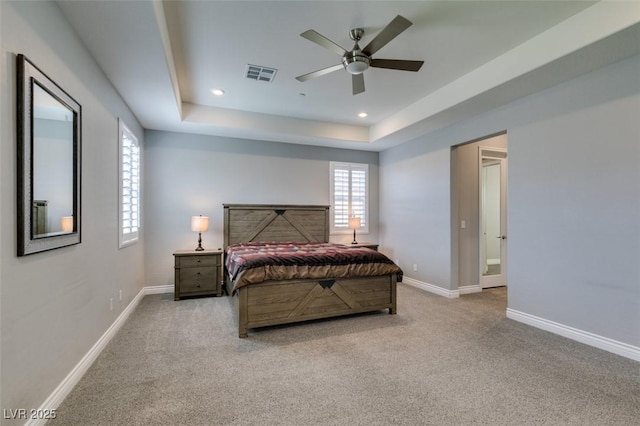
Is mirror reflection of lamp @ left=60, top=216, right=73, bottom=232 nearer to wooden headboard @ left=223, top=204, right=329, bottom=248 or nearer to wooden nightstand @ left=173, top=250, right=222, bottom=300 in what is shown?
wooden nightstand @ left=173, top=250, right=222, bottom=300

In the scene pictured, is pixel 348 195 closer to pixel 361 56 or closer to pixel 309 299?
pixel 309 299

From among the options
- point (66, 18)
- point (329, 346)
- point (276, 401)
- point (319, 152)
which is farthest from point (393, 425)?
point (319, 152)

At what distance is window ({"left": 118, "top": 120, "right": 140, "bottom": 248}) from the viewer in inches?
133

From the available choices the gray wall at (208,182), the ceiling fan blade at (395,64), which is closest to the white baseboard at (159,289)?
the gray wall at (208,182)

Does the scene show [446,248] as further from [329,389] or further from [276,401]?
[276,401]

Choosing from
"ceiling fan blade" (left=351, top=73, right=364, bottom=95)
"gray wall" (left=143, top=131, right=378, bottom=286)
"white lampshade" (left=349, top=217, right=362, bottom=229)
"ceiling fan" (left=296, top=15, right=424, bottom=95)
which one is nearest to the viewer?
"ceiling fan" (left=296, top=15, right=424, bottom=95)

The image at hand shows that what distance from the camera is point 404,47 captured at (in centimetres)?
290

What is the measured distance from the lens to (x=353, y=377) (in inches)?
88.4

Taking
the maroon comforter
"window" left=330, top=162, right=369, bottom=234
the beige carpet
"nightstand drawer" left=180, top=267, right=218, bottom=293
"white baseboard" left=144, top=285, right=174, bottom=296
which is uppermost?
"window" left=330, top=162, right=369, bottom=234

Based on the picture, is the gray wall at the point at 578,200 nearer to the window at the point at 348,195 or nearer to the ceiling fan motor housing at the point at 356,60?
the ceiling fan motor housing at the point at 356,60

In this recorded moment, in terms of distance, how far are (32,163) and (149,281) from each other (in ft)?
11.6

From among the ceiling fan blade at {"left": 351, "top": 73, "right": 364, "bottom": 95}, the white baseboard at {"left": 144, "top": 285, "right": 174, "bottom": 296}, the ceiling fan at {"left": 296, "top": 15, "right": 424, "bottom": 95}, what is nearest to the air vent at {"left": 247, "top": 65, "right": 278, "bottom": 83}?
the ceiling fan at {"left": 296, "top": 15, "right": 424, "bottom": 95}

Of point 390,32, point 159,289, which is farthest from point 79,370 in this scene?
point 390,32

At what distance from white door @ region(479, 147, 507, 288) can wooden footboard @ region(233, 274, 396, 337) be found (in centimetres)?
241
